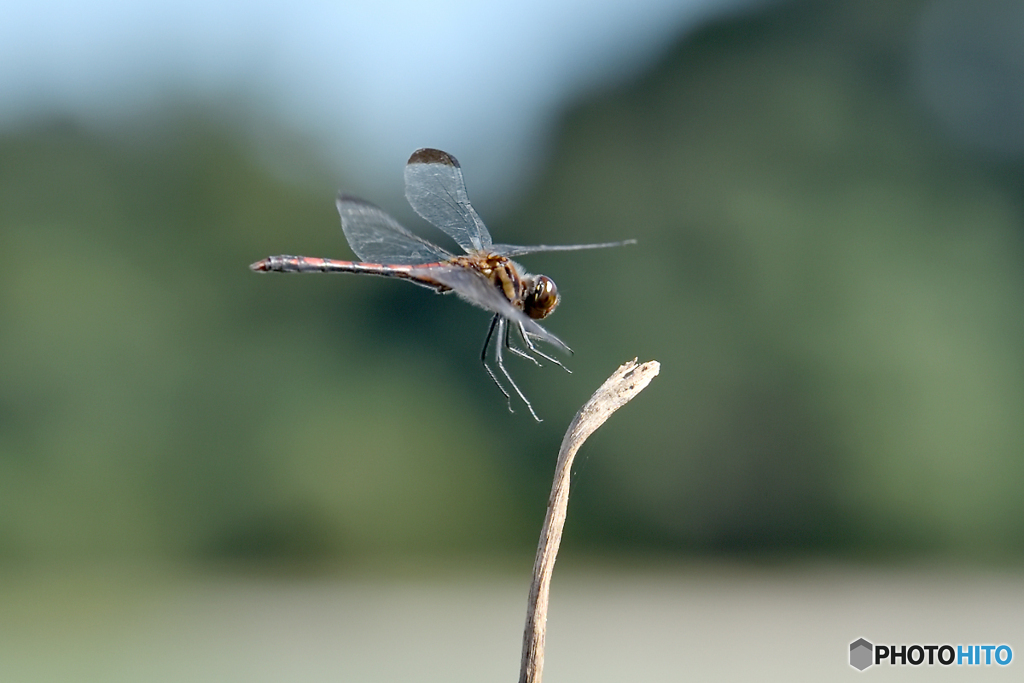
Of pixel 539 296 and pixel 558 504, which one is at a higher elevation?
pixel 539 296

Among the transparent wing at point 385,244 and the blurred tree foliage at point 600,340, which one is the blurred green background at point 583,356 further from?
the transparent wing at point 385,244

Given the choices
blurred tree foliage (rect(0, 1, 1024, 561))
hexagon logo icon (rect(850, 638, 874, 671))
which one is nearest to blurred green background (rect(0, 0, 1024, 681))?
blurred tree foliage (rect(0, 1, 1024, 561))

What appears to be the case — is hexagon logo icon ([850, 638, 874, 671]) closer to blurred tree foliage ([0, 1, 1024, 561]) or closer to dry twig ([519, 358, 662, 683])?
dry twig ([519, 358, 662, 683])

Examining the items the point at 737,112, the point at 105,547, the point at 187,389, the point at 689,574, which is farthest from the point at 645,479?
the point at 105,547

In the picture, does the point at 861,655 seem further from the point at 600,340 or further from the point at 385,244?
the point at 600,340

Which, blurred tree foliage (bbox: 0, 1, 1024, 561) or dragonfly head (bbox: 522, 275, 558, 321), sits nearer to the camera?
dragonfly head (bbox: 522, 275, 558, 321)

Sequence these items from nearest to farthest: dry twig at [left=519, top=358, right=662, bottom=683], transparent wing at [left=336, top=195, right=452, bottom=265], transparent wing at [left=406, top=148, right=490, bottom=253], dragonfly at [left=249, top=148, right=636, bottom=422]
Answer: dry twig at [left=519, top=358, right=662, bottom=683] → dragonfly at [left=249, top=148, right=636, bottom=422] → transparent wing at [left=336, top=195, right=452, bottom=265] → transparent wing at [left=406, top=148, right=490, bottom=253]

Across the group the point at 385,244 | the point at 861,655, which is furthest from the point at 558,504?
the point at 861,655

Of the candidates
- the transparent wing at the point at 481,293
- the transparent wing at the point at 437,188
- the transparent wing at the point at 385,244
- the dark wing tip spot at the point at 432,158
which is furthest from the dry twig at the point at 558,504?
the dark wing tip spot at the point at 432,158
